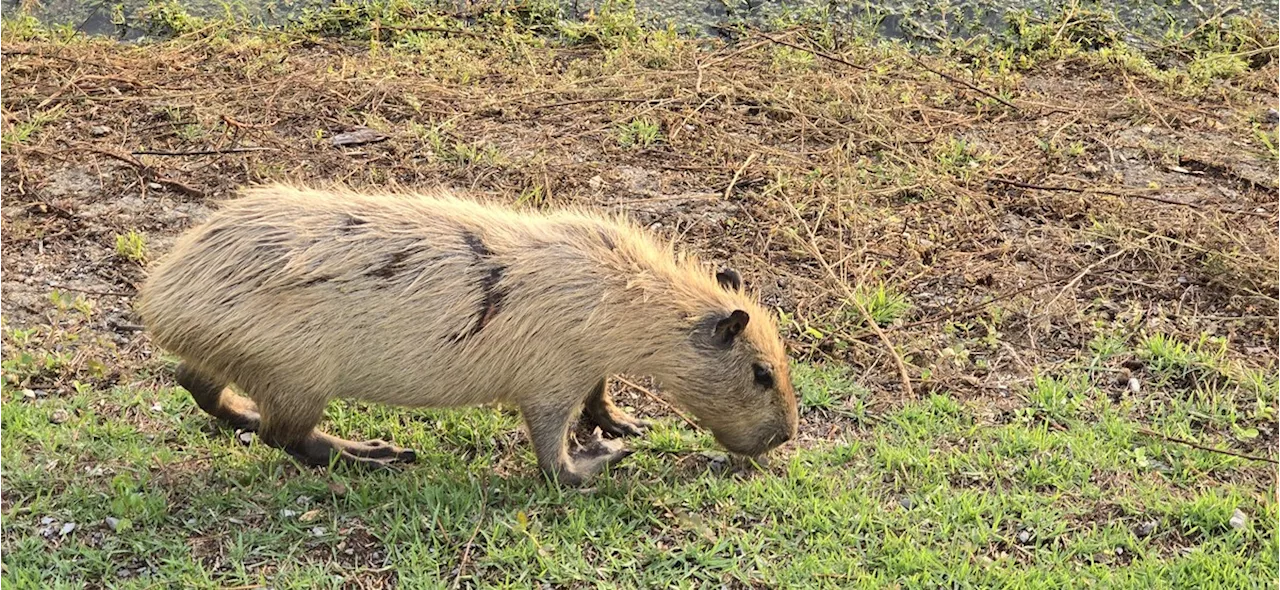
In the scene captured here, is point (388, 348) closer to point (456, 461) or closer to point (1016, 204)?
point (456, 461)

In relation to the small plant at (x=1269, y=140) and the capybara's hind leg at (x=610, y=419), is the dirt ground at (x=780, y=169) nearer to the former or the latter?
the small plant at (x=1269, y=140)

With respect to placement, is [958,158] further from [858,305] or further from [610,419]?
[610,419]

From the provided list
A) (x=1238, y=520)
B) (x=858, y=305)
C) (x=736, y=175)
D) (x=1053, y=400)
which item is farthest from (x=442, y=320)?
(x=1238, y=520)

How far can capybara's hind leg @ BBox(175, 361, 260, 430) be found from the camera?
11.9 feet

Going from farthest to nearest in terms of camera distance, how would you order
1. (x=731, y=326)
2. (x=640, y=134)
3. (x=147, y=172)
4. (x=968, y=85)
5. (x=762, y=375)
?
(x=968, y=85), (x=640, y=134), (x=147, y=172), (x=762, y=375), (x=731, y=326)

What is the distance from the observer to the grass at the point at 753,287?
3398 millimetres

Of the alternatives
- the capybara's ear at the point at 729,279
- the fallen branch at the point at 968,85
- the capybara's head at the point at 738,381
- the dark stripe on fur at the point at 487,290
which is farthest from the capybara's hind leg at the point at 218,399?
the fallen branch at the point at 968,85

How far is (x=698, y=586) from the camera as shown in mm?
3295

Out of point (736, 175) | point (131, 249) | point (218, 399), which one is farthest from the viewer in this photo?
point (736, 175)

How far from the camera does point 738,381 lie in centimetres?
358

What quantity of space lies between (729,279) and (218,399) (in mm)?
1601

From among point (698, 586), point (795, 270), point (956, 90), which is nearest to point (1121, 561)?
point (698, 586)

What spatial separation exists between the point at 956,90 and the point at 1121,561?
3.34 meters

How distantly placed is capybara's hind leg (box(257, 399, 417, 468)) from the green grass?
52 mm
